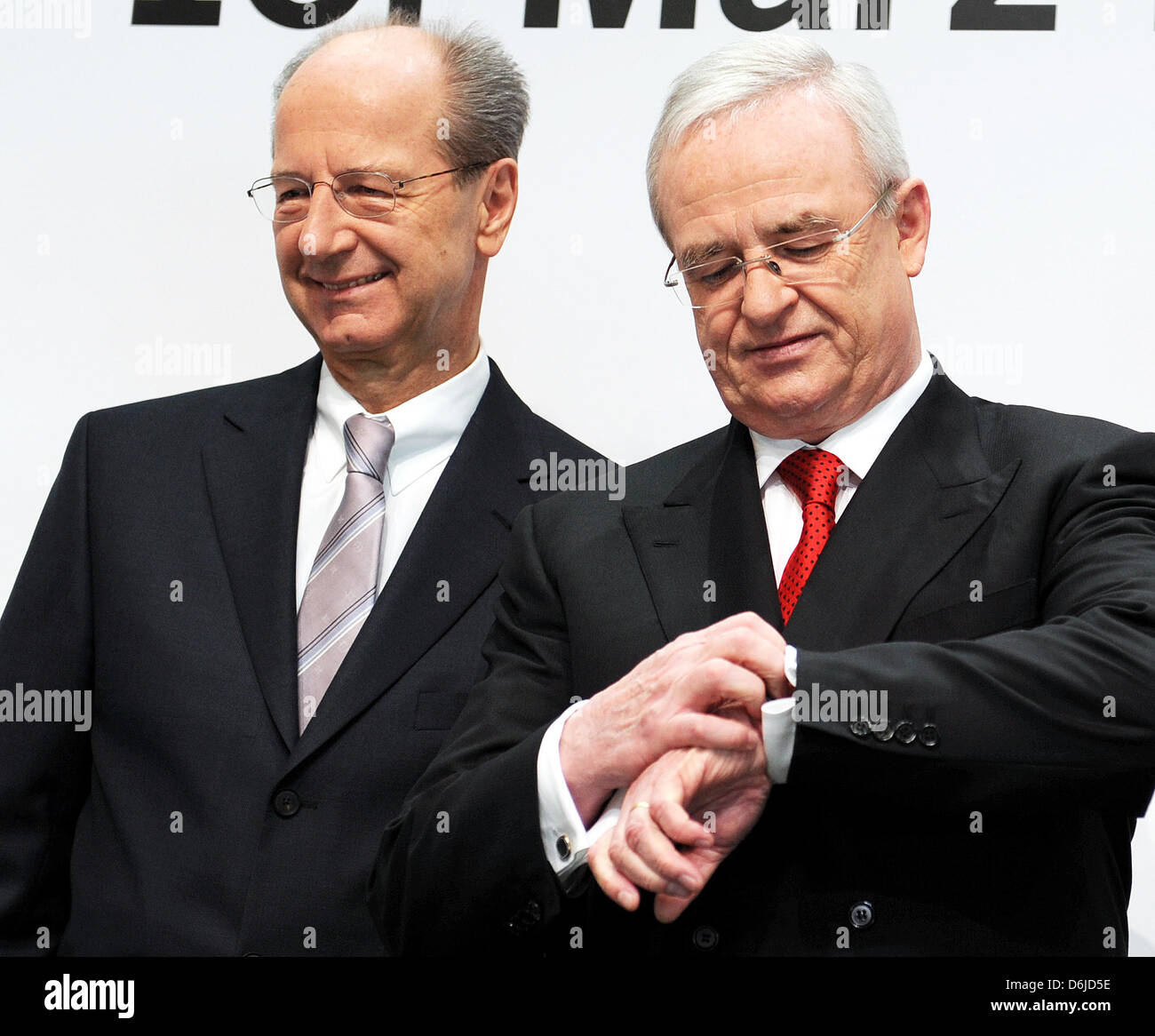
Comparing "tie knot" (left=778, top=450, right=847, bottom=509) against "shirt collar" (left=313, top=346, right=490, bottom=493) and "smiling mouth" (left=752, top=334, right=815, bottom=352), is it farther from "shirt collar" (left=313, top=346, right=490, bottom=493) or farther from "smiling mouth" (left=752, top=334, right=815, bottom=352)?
"shirt collar" (left=313, top=346, right=490, bottom=493)

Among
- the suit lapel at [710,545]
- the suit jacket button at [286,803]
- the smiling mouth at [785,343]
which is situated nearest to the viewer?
the suit lapel at [710,545]

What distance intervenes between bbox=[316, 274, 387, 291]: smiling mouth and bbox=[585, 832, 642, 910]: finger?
3.72 ft

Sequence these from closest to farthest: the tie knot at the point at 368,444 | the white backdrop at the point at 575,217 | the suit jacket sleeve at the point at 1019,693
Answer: the suit jacket sleeve at the point at 1019,693
the tie knot at the point at 368,444
the white backdrop at the point at 575,217

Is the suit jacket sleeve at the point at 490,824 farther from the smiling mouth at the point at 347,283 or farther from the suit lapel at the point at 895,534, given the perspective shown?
the smiling mouth at the point at 347,283

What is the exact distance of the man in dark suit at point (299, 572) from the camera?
94.4 inches

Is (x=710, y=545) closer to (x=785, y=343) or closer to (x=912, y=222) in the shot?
(x=785, y=343)

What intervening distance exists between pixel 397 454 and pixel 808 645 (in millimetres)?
955

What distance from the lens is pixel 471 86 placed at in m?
2.82

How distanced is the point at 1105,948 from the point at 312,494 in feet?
4.48

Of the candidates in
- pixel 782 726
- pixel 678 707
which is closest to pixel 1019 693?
pixel 782 726

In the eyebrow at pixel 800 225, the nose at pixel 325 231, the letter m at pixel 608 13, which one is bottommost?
the eyebrow at pixel 800 225

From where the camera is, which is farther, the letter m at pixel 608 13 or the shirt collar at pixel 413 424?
the letter m at pixel 608 13

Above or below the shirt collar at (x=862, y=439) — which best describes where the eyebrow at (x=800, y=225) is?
above

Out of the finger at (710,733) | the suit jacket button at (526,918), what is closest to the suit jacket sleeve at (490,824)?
the suit jacket button at (526,918)
